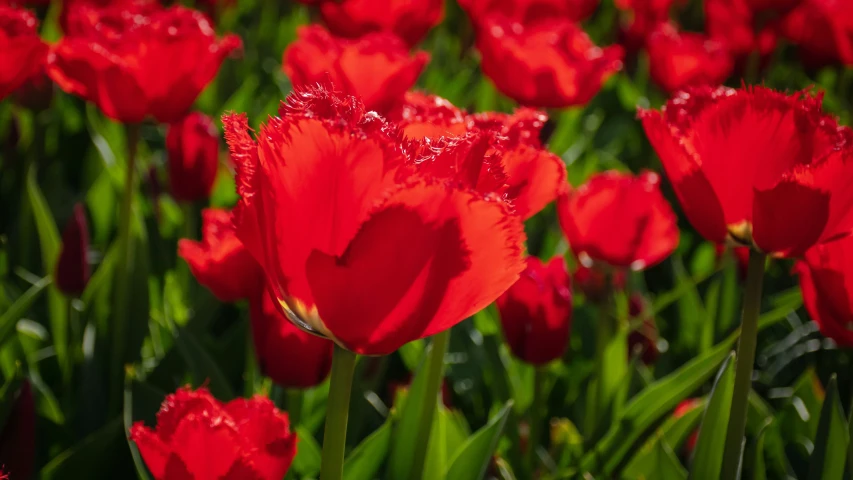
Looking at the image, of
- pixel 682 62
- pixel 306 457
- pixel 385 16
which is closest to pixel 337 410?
pixel 306 457

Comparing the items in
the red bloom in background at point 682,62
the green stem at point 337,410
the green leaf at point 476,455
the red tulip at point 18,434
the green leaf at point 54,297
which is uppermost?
the green stem at point 337,410

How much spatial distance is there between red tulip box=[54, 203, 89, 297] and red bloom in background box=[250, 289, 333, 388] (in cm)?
35

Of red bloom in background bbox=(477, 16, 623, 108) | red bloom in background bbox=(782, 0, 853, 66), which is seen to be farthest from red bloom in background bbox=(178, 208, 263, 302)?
red bloom in background bbox=(782, 0, 853, 66)

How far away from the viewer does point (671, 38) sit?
6.29 ft

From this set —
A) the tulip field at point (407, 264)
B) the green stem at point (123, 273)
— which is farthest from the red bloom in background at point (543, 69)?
the green stem at point (123, 273)

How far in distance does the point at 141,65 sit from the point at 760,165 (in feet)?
2.22

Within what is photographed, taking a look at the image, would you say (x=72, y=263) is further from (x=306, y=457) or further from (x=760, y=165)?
(x=760, y=165)

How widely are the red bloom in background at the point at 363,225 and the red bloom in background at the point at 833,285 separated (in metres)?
0.36

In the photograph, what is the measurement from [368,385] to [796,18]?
5.29ft

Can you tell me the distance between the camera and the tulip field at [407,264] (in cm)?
45

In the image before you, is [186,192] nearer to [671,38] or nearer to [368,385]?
[368,385]

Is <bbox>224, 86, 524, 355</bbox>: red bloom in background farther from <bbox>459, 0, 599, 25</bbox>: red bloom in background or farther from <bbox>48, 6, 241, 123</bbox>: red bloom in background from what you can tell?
<bbox>459, 0, 599, 25</bbox>: red bloom in background

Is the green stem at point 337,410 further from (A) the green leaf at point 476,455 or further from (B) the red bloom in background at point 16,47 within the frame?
(B) the red bloom in background at point 16,47

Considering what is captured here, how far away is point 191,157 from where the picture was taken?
4.11ft
